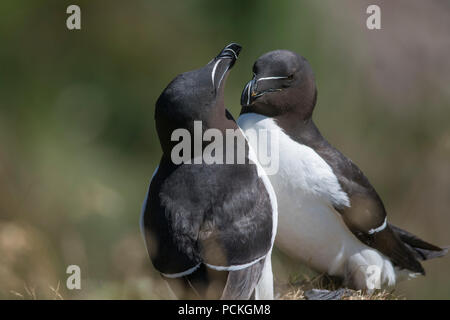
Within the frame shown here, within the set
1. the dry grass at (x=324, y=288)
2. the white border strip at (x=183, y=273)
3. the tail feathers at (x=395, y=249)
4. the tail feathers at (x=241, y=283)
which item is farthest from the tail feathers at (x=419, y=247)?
the white border strip at (x=183, y=273)

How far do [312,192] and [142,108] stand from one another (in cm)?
186

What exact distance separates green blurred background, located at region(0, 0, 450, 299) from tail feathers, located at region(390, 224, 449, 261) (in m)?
0.67

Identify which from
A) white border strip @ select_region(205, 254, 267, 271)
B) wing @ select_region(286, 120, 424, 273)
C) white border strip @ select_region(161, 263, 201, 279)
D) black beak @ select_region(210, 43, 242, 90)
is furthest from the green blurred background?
black beak @ select_region(210, 43, 242, 90)

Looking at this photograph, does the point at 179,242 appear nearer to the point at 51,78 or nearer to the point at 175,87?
the point at 175,87

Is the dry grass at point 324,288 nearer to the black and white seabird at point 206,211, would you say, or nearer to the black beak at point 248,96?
the black and white seabird at point 206,211

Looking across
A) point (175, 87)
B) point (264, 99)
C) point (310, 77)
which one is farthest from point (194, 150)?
point (310, 77)

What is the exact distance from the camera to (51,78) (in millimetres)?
4949

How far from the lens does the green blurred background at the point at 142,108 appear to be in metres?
3.61

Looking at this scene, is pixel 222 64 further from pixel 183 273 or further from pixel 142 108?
pixel 142 108

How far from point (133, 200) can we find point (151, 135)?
0.66 metres

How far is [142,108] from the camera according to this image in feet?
18.0

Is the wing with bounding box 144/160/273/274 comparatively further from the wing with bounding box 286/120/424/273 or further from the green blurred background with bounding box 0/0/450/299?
the wing with bounding box 286/120/424/273

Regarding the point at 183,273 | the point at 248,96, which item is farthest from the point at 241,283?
the point at 248,96
